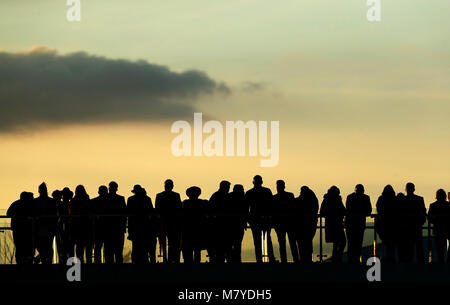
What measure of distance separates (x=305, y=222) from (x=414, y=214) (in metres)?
2.33

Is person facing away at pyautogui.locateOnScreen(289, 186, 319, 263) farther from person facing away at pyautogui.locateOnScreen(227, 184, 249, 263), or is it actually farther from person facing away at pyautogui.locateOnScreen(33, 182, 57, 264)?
person facing away at pyautogui.locateOnScreen(33, 182, 57, 264)

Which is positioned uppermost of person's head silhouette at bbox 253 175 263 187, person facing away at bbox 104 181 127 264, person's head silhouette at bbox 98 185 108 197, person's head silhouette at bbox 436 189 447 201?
person's head silhouette at bbox 253 175 263 187

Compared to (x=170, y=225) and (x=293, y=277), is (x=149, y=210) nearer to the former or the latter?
(x=170, y=225)

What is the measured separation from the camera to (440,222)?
25.9m

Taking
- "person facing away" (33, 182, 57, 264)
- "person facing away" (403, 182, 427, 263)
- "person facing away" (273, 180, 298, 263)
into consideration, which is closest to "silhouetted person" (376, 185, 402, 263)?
"person facing away" (403, 182, 427, 263)

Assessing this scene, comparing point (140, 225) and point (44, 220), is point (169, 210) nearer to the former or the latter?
point (140, 225)

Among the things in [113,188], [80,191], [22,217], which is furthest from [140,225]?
[22,217]

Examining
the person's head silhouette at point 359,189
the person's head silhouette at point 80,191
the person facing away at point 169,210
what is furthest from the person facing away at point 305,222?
the person's head silhouette at point 80,191

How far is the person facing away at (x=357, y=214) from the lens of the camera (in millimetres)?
25875

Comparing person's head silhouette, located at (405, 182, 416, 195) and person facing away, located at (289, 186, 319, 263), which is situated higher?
person's head silhouette, located at (405, 182, 416, 195)

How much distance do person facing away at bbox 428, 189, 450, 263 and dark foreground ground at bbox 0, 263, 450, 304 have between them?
37 cm

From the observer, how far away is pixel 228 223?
84.4 ft

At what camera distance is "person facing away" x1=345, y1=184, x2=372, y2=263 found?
84.9 ft

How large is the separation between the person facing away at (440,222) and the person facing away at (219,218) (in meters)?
4.33
